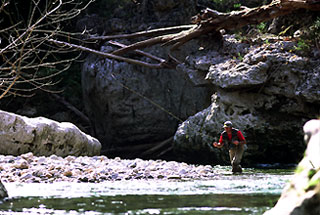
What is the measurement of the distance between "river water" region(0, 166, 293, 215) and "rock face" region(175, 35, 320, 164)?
4.87 m

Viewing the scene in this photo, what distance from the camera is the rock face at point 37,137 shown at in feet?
37.9

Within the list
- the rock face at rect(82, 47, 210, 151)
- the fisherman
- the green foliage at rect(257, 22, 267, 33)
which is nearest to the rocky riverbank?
the fisherman

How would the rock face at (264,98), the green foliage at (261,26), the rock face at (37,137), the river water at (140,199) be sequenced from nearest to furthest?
the river water at (140,199) < the rock face at (264,98) < the rock face at (37,137) < the green foliage at (261,26)

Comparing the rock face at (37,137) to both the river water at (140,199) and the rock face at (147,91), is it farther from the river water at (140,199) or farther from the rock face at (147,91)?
the river water at (140,199)

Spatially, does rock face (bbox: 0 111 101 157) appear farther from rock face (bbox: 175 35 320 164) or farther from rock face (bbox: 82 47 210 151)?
rock face (bbox: 82 47 210 151)

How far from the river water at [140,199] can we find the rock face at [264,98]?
487 centimetres

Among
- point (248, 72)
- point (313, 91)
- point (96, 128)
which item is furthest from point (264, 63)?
point (96, 128)

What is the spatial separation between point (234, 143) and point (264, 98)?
9.16 ft

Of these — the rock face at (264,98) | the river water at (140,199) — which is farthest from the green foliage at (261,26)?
the river water at (140,199)

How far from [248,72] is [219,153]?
7.56 feet

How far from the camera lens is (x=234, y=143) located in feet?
30.4

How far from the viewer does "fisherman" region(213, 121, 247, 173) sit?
930cm

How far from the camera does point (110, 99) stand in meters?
17.4

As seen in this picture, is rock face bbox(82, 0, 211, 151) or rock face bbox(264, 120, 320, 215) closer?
rock face bbox(264, 120, 320, 215)
